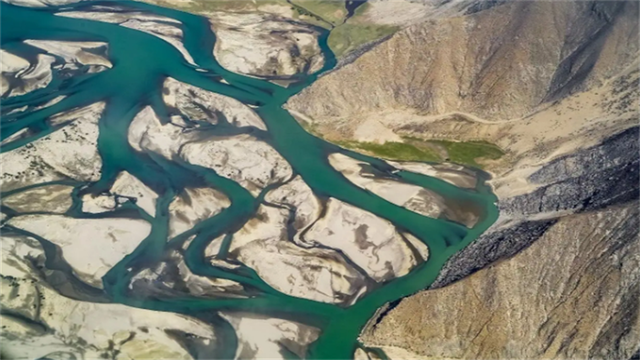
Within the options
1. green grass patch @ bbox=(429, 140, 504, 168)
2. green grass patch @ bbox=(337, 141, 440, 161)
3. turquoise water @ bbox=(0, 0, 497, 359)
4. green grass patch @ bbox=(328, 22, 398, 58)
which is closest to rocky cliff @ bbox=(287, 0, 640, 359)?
green grass patch @ bbox=(429, 140, 504, 168)

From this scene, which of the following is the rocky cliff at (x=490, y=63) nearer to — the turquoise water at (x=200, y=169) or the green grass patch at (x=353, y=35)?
the turquoise water at (x=200, y=169)

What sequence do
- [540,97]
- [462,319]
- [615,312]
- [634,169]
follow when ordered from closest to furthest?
[615,312], [462,319], [634,169], [540,97]

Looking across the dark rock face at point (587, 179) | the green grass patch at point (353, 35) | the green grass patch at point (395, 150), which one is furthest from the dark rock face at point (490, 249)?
the green grass patch at point (353, 35)

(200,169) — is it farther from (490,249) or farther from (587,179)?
(587,179)

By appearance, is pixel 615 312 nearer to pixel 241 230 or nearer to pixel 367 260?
pixel 367 260

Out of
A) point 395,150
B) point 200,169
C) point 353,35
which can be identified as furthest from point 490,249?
point 353,35

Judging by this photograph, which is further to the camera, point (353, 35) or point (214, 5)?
point (214, 5)

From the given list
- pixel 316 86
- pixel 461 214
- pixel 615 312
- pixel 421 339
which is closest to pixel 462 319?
pixel 421 339

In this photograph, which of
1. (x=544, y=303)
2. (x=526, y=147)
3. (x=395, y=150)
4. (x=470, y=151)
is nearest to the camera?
(x=544, y=303)
